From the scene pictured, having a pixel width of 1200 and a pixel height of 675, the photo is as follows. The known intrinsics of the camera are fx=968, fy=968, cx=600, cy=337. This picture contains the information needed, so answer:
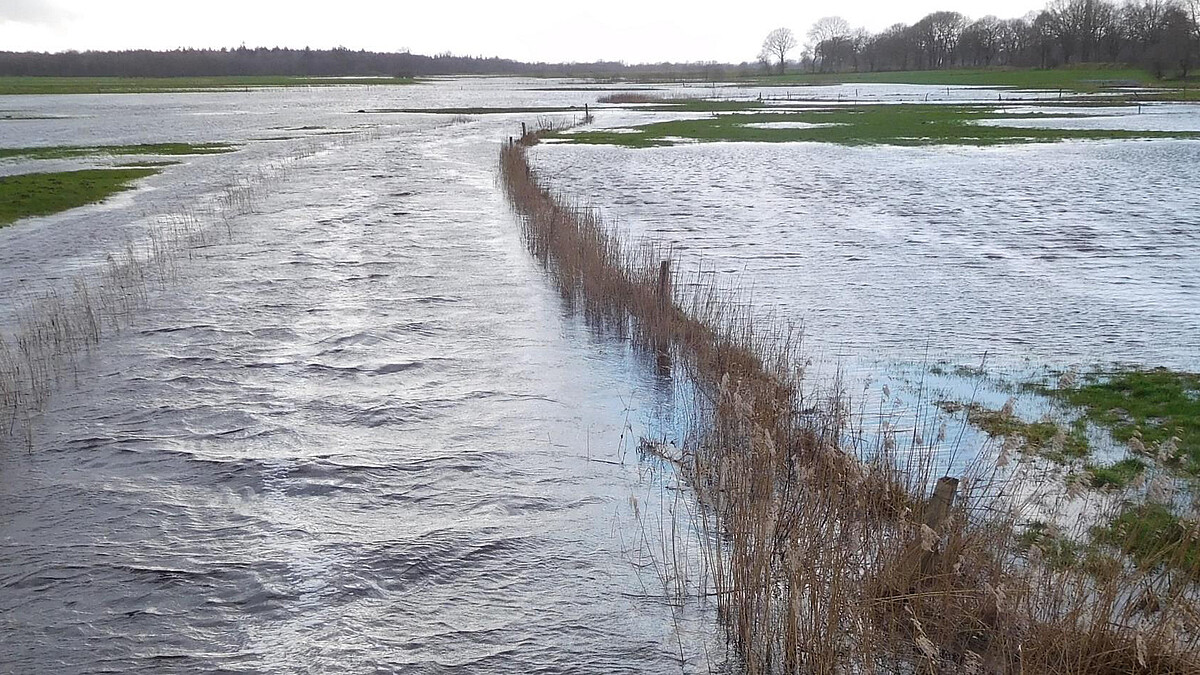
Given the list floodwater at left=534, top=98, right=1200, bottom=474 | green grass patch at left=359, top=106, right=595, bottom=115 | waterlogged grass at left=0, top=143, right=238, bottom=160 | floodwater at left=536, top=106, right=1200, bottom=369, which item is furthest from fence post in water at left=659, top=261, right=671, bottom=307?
green grass patch at left=359, top=106, right=595, bottom=115

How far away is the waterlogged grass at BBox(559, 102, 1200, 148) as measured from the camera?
46.1 meters

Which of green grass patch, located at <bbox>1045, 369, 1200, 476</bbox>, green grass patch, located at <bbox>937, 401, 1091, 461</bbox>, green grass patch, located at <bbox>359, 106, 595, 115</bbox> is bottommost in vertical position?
green grass patch, located at <bbox>937, 401, 1091, 461</bbox>

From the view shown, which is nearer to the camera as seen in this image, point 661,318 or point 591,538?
point 591,538

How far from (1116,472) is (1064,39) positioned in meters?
144

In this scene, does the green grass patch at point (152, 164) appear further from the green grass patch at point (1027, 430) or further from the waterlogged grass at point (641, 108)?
the green grass patch at point (1027, 430)

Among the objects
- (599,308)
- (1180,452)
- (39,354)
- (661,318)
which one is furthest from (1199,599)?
(39,354)

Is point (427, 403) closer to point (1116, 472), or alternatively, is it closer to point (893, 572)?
point (893, 572)

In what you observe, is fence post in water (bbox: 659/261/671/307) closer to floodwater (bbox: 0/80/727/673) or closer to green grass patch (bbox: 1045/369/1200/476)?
floodwater (bbox: 0/80/727/673)

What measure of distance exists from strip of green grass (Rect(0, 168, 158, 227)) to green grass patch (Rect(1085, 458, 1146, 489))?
27.1m

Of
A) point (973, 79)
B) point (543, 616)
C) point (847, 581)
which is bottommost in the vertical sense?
point (543, 616)

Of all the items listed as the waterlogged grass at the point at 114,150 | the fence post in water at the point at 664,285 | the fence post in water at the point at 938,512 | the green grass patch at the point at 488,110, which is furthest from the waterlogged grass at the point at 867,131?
the fence post in water at the point at 938,512

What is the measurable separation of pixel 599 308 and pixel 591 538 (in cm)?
744

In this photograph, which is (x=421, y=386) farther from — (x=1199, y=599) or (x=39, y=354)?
(x=1199, y=599)

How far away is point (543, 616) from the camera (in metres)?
7.38
